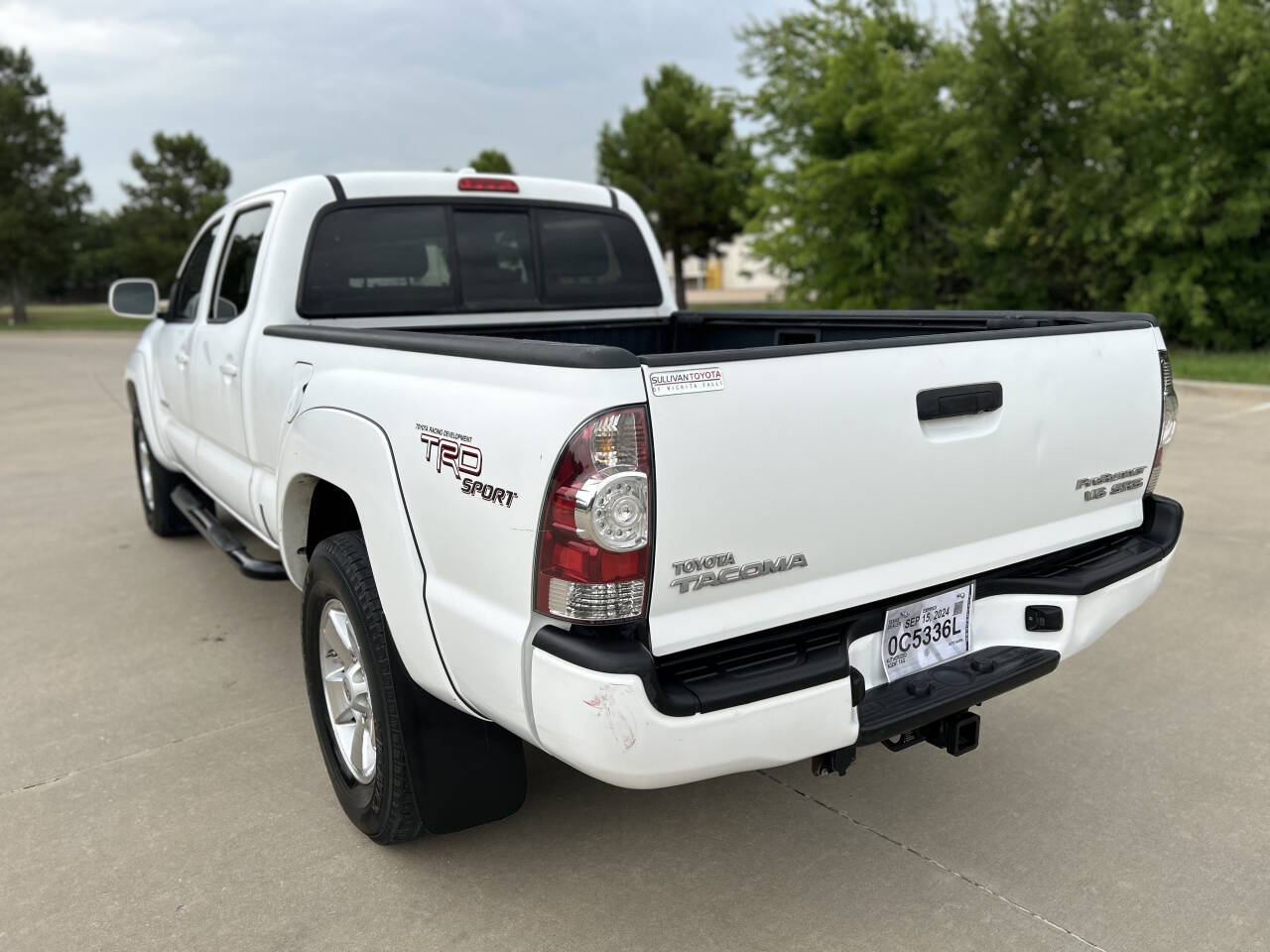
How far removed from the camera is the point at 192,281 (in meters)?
5.38

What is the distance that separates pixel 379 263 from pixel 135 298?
7.59 ft

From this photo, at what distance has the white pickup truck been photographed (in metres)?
2.09

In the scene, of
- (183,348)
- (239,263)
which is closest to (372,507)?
(239,263)

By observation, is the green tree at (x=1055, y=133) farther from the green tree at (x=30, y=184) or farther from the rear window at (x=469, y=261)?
the green tree at (x=30, y=184)

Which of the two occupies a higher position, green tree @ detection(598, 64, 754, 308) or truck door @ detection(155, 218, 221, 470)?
green tree @ detection(598, 64, 754, 308)

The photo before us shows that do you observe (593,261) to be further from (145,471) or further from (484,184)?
(145,471)

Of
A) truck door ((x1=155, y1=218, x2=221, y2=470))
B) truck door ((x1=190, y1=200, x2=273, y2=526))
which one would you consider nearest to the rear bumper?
truck door ((x1=190, y1=200, x2=273, y2=526))

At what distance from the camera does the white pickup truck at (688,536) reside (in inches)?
82.3

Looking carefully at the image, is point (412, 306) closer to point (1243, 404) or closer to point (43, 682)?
point (43, 682)

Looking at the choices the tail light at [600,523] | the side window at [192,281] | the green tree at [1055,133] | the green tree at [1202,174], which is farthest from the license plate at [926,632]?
the green tree at [1055,133]

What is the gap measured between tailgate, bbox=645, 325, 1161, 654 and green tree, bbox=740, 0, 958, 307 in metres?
14.9

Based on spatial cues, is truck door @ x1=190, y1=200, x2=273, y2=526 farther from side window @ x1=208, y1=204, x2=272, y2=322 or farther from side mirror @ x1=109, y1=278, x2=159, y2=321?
side mirror @ x1=109, y1=278, x2=159, y2=321

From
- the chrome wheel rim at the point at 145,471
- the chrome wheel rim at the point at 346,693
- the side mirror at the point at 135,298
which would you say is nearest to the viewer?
the chrome wheel rim at the point at 346,693

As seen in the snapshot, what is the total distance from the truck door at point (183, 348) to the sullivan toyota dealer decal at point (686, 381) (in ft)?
11.3
